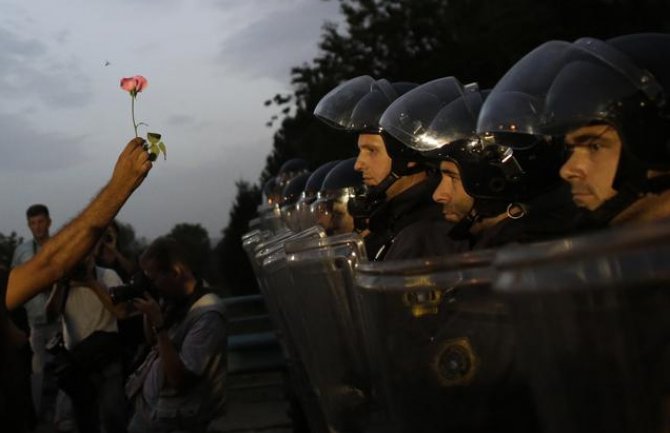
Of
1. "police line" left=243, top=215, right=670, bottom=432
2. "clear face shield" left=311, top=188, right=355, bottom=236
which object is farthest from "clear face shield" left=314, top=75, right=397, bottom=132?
"police line" left=243, top=215, right=670, bottom=432

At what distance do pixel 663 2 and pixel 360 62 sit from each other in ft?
36.9

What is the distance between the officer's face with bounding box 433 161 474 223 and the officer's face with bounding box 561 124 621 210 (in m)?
1.26

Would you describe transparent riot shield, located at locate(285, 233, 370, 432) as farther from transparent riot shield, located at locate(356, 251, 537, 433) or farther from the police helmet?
the police helmet

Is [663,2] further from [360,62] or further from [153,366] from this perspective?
[153,366]

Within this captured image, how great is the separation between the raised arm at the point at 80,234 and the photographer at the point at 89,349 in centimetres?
424

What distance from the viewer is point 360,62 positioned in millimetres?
30266

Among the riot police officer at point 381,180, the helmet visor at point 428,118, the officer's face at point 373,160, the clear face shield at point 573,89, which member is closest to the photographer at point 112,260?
the riot police officer at point 381,180

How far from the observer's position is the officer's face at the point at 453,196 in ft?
14.6

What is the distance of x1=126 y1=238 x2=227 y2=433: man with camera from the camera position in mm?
6617

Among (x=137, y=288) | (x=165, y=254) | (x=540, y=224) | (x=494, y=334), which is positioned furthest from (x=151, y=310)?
(x=494, y=334)

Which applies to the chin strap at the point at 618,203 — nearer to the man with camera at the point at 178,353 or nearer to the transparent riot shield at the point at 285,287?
the transparent riot shield at the point at 285,287

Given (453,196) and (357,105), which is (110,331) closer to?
(357,105)

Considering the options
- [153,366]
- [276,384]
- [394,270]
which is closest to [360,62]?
[276,384]

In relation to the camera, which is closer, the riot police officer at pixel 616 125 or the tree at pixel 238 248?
the riot police officer at pixel 616 125
